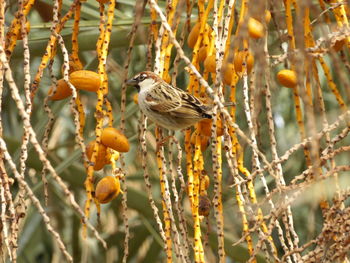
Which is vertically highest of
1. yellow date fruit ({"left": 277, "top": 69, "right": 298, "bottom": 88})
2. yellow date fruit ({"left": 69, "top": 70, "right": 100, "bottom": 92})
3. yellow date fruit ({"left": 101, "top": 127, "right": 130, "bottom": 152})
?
yellow date fruit ({"left": 69, "top": 70, "right": 100, "bottom": 92})

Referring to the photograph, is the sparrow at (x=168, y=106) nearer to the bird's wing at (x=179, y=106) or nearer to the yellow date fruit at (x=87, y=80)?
the bird's wing at (x=179, y=106)

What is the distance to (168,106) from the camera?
2.41 m

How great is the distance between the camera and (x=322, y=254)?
1.57 m

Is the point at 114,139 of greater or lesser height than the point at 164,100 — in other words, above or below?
below

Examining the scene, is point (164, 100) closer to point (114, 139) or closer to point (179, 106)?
point (179, 106)

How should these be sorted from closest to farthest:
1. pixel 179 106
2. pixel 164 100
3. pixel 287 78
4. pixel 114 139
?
A: pixel 114 139
pixel 287 78
pixel 179 106
pixel 164 100

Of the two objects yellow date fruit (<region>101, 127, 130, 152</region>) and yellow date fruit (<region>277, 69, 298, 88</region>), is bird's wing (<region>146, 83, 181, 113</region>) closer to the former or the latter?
yellow date fruit (<region>277, 69, 298, 88</region>)

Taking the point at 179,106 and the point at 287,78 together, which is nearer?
the point at 287,78

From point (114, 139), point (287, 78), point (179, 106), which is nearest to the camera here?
point (114, 139)

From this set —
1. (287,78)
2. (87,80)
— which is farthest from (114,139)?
(287,78)

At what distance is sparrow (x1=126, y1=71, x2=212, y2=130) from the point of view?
215cm

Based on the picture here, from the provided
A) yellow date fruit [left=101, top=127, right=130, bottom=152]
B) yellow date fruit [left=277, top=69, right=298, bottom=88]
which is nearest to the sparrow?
yellow date fruit [left=277, top=69, right=298, bottom=88]

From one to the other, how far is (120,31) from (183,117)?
55cm

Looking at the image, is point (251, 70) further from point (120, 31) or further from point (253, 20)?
point (120, 31)
